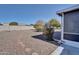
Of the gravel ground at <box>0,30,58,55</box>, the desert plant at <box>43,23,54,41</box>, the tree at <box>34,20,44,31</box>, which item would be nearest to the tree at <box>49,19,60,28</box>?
the desert plant at <box>43,23,54,41</box>

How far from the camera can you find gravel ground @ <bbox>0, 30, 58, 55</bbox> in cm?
580

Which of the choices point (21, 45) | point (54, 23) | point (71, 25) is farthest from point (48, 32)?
point (21, 45)

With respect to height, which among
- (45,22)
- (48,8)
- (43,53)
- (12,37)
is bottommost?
(43,53)

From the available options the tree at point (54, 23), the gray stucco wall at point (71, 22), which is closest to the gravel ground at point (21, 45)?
the tree at point (54, 23)

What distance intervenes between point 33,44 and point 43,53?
345 mm

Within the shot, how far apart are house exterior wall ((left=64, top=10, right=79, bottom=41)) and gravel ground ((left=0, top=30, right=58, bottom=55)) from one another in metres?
0.47

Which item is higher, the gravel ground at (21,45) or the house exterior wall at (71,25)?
the house exterior wall at (71,25)

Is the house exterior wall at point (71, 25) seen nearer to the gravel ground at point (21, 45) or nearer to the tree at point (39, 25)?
the gravel ground at point (21, 45)

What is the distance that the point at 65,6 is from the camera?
225 inches

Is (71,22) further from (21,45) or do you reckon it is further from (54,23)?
(21,45)

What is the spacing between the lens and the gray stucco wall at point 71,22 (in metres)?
5.79

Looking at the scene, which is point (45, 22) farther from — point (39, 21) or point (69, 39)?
point (69, 39)

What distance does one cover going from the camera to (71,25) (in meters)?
5.89
